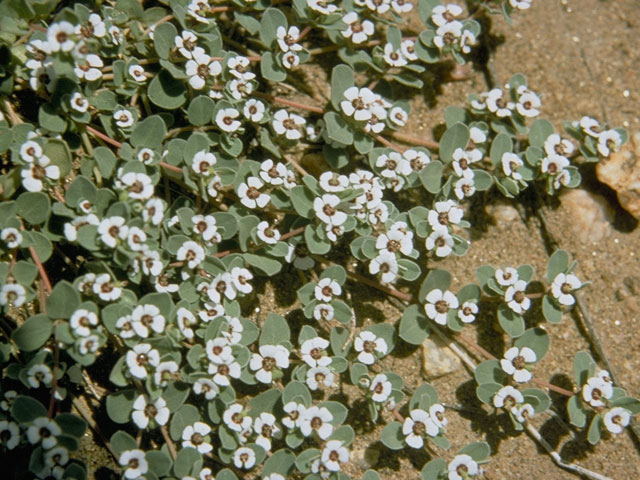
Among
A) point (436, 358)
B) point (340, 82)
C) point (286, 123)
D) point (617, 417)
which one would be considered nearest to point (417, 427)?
point (436, 358)

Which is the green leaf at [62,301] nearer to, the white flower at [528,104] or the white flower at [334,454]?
the white flower at [334,454]

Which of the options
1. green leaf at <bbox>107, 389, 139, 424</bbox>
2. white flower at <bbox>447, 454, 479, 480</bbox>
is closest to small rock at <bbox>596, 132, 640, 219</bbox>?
white flower at <bbox>447, 454, 479, 480</bbox>

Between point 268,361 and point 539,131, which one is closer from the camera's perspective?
point 268,361

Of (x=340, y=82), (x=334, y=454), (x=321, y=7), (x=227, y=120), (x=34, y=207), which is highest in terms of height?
(x=321, y=7)

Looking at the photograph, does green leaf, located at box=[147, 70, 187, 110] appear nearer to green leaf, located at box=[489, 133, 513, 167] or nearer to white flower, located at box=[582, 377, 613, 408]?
green leaf, located at box=[489, 133, 513, 167]

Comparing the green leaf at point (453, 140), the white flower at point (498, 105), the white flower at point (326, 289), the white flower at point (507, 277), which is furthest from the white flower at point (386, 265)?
the white flower at point (498, 105)

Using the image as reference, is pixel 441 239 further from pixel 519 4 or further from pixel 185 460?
pixel 185 460
